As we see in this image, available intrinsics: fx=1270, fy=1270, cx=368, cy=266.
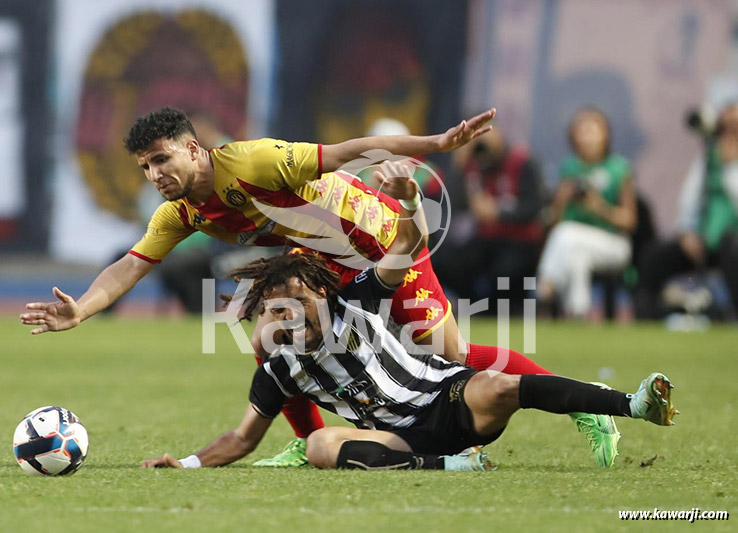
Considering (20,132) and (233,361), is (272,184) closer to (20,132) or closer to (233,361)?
(233,361)

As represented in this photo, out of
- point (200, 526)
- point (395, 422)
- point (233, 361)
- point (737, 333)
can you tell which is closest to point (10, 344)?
point (233, 361)

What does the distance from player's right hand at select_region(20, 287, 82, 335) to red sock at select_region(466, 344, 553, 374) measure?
1.94 metres

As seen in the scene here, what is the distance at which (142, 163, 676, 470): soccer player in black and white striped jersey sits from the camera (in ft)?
17.7

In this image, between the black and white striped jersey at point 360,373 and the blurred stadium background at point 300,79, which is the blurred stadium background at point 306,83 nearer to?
the blurred stadium background at point 300,79

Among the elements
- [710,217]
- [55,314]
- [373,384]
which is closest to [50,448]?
[55,314]

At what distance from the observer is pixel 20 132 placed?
19.0 meters

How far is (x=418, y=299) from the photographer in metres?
6.14

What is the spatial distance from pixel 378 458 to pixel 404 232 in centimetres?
A: 98

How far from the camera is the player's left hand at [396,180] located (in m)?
5.31

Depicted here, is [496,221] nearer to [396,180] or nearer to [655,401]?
[396,180]

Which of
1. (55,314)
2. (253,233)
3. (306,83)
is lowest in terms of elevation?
(55,314)

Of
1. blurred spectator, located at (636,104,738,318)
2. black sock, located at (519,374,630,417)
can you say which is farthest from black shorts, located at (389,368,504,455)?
blurred spectator, located at (636,104,738,318)

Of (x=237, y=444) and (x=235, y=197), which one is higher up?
(x=235, y=197)

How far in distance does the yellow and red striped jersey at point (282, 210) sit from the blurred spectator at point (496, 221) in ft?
28.0
